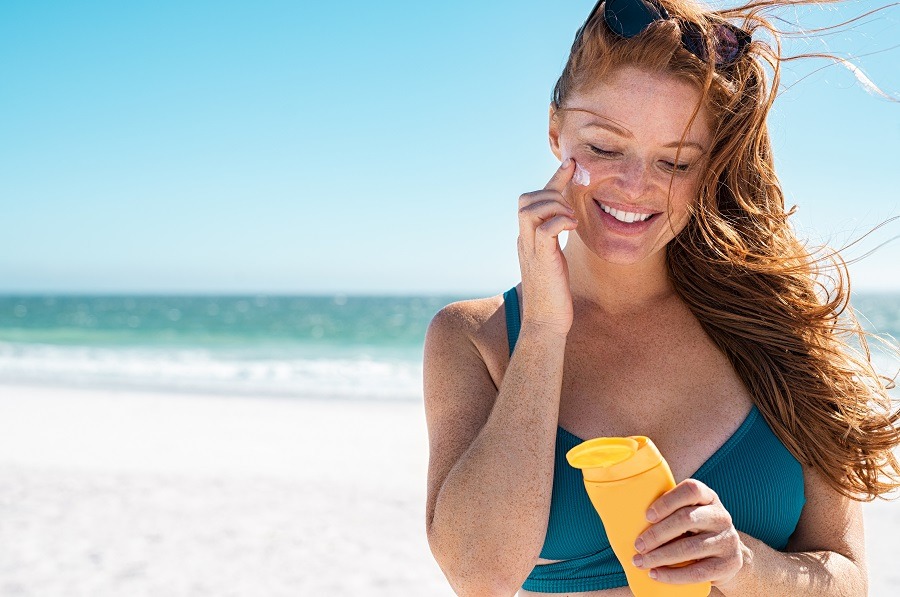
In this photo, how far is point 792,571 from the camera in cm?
197

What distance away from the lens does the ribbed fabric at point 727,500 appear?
2061mm

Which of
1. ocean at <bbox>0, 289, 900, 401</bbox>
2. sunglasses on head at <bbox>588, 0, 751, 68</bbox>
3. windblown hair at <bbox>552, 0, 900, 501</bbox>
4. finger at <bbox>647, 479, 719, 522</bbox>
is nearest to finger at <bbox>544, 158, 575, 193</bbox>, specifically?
windblown hair at <bbox>552, 0, 900, 501</bbox>

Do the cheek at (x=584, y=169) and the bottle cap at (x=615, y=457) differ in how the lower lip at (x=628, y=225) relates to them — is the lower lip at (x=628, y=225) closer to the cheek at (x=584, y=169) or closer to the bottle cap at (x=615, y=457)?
the cheek at (x=584, y=169)

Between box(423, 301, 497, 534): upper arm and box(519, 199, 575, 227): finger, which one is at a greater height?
box(519, 199, 575, 227): finger

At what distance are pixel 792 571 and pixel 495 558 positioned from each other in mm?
735

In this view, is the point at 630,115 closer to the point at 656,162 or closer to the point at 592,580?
the point at 656,162

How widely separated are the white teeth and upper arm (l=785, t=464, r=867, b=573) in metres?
0.77

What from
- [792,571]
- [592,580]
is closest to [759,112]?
[792,571]

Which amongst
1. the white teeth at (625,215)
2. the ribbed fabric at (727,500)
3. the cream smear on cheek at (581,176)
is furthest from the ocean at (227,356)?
the cream smear on cheek at (581,176)

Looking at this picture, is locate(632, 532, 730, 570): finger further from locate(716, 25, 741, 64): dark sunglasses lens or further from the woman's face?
locate(716, 25, 741, 64): dark sunglasses lens

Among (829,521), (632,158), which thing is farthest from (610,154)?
(829,521)

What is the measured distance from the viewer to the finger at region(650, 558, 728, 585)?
158 cm

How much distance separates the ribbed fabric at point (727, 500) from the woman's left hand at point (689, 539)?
46 cm

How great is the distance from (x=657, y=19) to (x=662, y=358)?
0.92 metres
